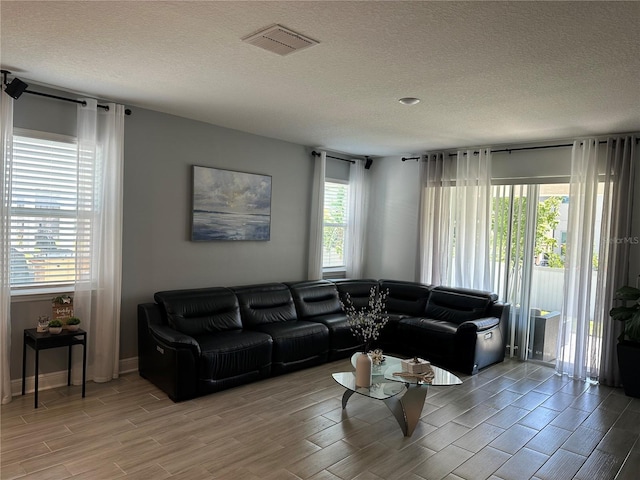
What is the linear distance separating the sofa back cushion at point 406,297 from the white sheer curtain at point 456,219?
10.9 inches

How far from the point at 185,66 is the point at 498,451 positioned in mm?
3469

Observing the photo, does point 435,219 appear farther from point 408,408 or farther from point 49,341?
point 49,341

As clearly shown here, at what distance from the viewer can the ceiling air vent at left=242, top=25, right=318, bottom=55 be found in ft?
8.17

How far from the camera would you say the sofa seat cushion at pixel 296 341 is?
14.8 ft

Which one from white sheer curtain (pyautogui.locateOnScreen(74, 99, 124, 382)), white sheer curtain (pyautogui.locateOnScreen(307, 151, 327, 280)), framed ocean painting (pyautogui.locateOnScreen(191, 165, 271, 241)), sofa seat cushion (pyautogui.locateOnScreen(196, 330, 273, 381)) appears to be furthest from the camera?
white sheer curtain (pyautogui.locateOnScreen(307, 151, 327, 280))

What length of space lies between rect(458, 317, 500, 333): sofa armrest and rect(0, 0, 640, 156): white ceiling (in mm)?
2083

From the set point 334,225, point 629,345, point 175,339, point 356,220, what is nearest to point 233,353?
point 175,339

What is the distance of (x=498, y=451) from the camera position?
319 cm

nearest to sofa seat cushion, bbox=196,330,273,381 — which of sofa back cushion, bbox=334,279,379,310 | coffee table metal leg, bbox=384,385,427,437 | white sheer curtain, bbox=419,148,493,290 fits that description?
coffee table metal leg, bbox=384,385,427,437

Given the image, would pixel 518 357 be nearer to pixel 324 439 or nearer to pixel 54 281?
pixel 324 439

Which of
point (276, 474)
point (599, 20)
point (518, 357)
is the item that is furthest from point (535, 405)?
point (599, 20)

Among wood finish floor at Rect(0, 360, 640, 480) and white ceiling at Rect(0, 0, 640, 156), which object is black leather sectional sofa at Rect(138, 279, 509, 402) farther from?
white ceiling at Rect(0, 0, 640, 156)

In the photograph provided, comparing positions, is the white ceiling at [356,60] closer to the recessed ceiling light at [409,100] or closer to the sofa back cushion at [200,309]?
A: the recessed ceiling light at [409,100]

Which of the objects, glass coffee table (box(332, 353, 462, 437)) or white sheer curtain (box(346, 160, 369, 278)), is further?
white sheer curtain (box(346, 160, 369, 278))
